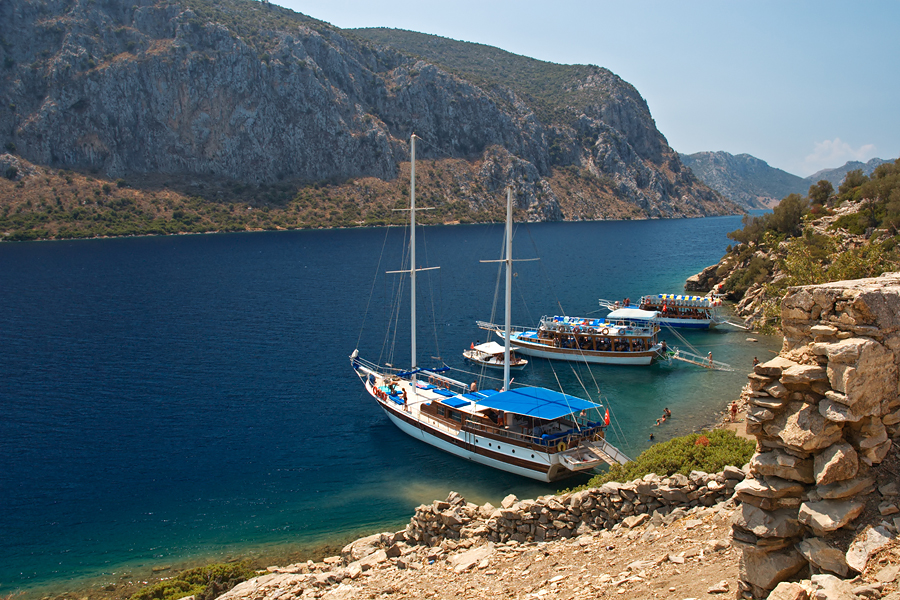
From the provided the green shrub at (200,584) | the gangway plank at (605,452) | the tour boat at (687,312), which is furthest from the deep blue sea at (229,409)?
the gangway plank at (605,452)

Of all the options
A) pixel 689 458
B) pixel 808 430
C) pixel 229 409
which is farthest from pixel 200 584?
pixel 229 409

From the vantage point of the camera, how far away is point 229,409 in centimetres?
4231

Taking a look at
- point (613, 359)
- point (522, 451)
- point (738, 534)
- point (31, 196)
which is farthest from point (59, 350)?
point (31, 196)

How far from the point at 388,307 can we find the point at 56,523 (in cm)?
5074

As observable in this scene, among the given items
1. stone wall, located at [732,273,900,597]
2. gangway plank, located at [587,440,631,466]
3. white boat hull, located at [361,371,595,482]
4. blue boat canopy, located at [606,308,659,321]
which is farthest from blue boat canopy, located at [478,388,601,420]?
blue boat canopy, located at [606,308,659,321]

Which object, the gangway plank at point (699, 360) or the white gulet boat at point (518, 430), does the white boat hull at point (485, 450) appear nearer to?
the white gulet boat at point (518, 430)

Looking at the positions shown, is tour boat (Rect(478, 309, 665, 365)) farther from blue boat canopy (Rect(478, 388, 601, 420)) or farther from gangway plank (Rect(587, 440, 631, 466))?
gangway plank (Rect(587, 440, 631, 466))

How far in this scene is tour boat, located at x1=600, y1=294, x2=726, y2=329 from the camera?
65.2m

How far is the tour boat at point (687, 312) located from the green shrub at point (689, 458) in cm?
4146

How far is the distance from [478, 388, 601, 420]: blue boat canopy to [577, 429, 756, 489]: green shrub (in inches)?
300

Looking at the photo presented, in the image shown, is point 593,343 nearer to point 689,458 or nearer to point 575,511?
point 689,458

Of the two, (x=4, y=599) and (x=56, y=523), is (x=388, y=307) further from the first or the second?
(x=4, y=599)

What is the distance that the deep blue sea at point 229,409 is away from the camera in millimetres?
27453

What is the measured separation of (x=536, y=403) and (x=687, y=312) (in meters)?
40.7
